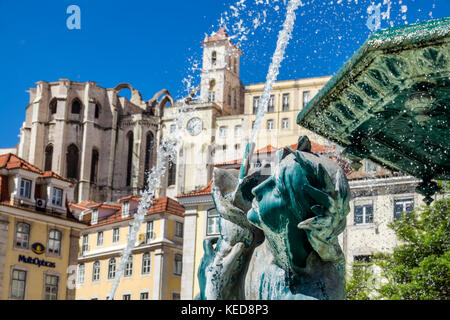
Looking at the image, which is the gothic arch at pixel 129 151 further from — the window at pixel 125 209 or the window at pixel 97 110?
the window at pixel 125 209

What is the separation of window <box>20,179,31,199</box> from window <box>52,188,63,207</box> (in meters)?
1.41

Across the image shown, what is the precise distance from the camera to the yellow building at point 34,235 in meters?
35.1

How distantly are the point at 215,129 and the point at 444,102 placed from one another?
67.8 meters

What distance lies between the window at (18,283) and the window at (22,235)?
4.08ft

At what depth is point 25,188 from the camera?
1444 inches

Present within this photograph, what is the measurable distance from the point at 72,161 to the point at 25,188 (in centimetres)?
5047

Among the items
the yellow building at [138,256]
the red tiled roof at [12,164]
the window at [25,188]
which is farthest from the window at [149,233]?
the window at [25,188]

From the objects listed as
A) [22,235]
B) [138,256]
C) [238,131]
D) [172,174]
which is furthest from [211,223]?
[172,174]

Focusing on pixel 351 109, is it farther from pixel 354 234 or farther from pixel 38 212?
pixel 38 212

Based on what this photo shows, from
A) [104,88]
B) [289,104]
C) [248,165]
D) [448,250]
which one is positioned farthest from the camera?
[104,88]

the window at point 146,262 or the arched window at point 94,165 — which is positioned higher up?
the arched window at point 94,165

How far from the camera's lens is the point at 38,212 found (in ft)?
120

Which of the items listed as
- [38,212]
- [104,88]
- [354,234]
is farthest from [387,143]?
[104,88]

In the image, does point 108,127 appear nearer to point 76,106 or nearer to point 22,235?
point 76,106
